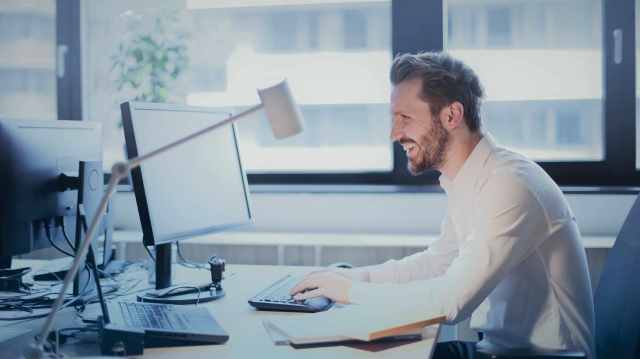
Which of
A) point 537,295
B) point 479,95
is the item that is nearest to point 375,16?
point 479,95

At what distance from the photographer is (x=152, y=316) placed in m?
1.47

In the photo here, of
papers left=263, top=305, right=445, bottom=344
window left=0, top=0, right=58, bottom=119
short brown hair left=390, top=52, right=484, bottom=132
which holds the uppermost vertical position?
window left=0, top=0, right=58, bottom=119

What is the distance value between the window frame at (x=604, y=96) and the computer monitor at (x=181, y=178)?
1258mm

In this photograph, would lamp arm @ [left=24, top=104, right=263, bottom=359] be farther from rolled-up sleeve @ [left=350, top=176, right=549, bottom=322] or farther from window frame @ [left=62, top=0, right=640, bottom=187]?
window frame @ [left=62, top=0, right=640, bottom=187]

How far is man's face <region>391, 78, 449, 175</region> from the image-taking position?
1839mm

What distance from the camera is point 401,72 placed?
1880 mm

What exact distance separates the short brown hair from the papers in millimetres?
614

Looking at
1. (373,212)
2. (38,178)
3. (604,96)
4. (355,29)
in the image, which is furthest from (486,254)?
(355,29)

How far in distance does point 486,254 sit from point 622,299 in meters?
0.32

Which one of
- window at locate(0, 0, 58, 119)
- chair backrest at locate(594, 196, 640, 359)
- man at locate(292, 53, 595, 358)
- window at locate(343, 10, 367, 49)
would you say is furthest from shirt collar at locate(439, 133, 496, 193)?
window at locate(0, 0, 58, 119)

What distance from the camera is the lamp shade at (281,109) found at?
48.4 inches

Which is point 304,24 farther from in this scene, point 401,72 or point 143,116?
point 143,116

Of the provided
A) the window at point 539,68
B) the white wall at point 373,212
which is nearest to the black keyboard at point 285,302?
the white wall at point 373,212

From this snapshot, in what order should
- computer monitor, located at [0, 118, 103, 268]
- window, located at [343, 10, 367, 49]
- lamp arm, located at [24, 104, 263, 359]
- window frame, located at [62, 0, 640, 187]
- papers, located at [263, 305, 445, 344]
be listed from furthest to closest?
window, located at [343, 10, 367, 49] < window frame, located at [62, 0, 640, 187] < computer monitor, located at [0, 118, 103, 268] < papers, located at [263, 305, 445, 344] < lamp arm, located at [24, 104, 263, 359]
